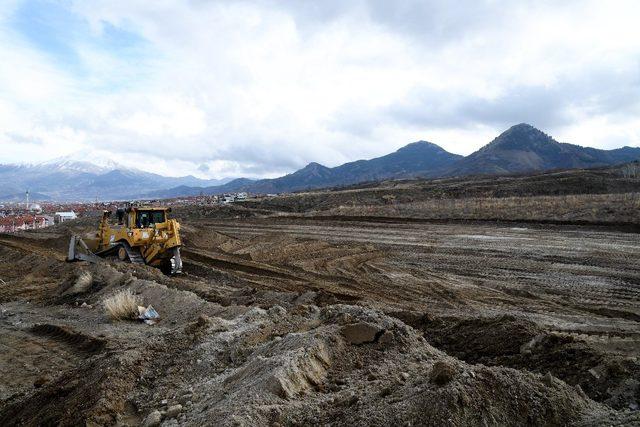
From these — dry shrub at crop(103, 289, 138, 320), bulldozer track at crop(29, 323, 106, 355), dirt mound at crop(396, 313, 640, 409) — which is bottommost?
bulldozer track at crop(29, 323, 106, 355)

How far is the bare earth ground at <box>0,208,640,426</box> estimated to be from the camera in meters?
4.37

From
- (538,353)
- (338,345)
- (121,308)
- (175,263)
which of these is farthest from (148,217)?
(538,353)

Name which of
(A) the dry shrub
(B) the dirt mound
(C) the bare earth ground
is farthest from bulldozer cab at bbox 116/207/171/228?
(B) the dirt mound

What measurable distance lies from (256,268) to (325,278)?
121 inches

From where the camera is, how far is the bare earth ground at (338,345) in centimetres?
437

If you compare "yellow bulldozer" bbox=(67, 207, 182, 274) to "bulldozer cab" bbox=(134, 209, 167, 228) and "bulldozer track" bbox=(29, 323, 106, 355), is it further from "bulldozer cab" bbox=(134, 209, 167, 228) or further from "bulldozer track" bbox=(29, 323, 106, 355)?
"bulldozer track" bbox=(29, 323, 106, 355)

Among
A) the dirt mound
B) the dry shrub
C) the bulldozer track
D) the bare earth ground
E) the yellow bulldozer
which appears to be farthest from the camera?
the yellow bulldozer

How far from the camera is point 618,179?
53.5 metres

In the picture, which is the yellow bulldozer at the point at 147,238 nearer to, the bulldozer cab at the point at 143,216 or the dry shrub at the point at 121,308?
the bulldozer cab at the point at 143,216

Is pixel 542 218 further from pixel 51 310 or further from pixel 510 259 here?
pixel 51 310

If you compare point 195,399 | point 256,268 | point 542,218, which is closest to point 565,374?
point 195,399

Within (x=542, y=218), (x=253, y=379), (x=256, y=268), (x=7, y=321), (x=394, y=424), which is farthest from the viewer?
(x=542, y=218)

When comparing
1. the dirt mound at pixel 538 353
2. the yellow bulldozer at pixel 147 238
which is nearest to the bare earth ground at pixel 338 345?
the dirt mound at pixel 538 353

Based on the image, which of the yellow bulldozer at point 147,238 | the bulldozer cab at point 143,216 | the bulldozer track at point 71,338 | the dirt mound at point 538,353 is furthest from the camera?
the bulldozer cab at point 143,216
